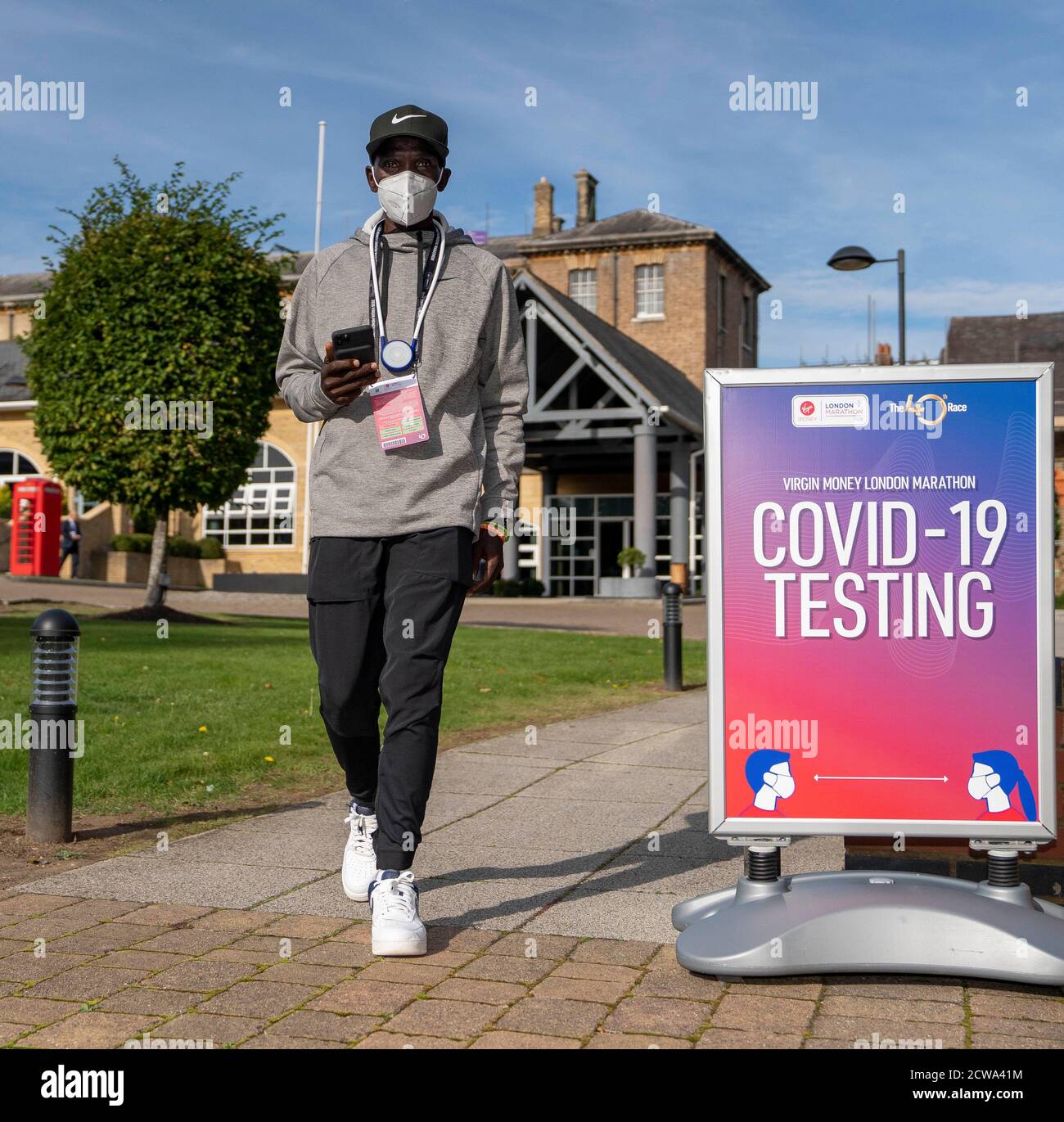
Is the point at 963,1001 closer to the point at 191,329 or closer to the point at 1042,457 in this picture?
the point at 1042,457

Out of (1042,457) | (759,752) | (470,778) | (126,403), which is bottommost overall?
(470,778)

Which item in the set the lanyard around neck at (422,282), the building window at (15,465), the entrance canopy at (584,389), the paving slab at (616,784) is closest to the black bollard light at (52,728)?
the lanyard around neck at (422,282)

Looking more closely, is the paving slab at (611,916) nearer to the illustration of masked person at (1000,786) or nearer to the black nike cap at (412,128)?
the illustration of masked person at (1000,786)

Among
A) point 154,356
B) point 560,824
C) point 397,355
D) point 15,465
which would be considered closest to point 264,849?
point 560,824

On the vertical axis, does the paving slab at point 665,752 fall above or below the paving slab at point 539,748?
below

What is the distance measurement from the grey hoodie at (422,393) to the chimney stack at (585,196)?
151ft

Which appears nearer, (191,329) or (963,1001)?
(963,1001)

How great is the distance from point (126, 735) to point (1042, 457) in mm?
5372

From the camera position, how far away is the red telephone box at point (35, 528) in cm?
2875

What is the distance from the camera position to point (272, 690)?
31.4 feet

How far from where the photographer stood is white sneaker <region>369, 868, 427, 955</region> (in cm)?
333
